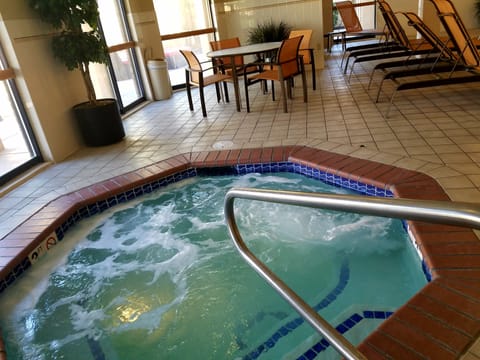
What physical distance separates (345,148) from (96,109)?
8.95ft

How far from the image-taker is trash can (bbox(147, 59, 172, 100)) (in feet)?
→ 21.0

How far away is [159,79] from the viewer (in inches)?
256

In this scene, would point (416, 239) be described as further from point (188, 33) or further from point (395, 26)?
point (188, 33)

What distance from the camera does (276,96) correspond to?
5645 mm

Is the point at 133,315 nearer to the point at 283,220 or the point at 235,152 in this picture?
the point at 283,220

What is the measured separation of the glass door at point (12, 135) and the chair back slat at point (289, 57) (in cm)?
282

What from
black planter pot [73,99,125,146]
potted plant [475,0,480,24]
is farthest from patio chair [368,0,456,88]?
potted plant [475,0,480,24]

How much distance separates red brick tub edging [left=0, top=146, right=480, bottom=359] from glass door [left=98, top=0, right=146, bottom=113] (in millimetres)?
2948

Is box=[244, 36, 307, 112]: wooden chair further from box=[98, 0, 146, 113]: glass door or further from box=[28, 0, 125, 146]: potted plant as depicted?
box=[98, 0, 146, 113]: glass door

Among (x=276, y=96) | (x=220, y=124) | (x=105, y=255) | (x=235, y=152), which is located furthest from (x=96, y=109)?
(x=276, y=96)

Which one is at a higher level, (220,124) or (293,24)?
(293,24)

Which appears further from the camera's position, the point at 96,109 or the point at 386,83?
the point at 386,83

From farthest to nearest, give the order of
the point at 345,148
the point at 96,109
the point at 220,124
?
the point at 220,124 → the point at 96,109 → the point at 345,148

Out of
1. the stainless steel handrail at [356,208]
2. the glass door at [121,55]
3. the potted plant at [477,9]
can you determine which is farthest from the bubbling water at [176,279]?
the potted plant at [477,9]
